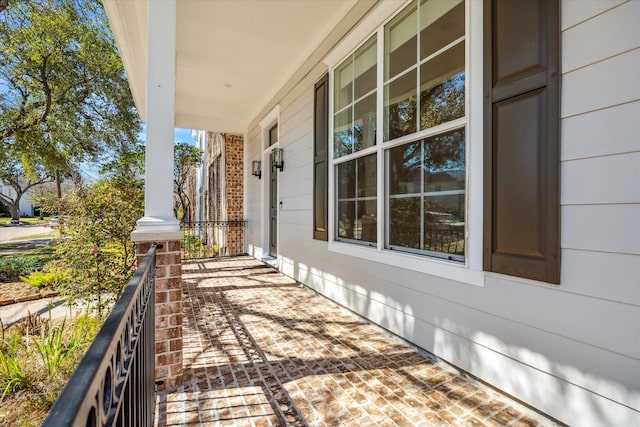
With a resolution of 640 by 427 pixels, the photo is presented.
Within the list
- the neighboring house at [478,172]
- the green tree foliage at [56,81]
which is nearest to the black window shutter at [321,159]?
the neighboring house at [478,172]

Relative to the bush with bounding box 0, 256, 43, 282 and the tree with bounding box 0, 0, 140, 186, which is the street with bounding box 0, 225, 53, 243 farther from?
the tree with bounding box 0, 0, 140, 186

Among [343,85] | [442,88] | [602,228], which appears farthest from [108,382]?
[343,85]

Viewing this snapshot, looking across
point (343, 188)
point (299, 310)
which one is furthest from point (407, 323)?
point (343, 188)

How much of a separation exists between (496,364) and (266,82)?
16.6ft

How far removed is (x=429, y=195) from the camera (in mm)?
2346

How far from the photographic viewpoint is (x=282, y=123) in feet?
17.1

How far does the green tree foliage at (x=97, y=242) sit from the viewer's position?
10.5ft

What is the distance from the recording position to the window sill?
199 cm

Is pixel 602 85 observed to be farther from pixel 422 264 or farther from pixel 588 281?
pixel 422 264

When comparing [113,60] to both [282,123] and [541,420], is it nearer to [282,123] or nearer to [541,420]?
[282,123]

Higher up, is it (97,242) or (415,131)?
(415,131)

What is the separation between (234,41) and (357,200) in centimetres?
265

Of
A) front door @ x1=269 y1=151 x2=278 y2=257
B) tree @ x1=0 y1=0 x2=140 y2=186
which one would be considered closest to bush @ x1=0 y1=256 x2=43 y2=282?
tree @ x1=0 y1=0 x2=140 y2=186

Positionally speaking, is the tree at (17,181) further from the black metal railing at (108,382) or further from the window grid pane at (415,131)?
the black metal railing at (108,382)
